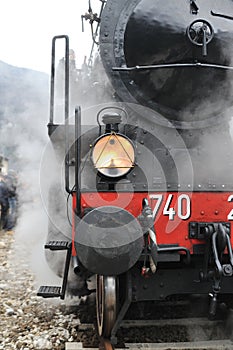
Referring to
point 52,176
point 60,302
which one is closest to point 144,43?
point 52,176

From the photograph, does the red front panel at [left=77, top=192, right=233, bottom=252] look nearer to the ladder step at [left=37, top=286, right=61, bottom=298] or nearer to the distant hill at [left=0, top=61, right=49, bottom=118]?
the ladder step at [left=37, top=286, right=61, bottom=298]

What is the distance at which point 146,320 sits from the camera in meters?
3.17

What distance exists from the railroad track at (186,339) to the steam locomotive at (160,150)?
0.19m

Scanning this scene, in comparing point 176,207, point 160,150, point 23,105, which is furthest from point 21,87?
point 176,207

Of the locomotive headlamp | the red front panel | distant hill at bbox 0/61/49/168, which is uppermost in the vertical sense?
distant hill at bbox 0/61/49/168

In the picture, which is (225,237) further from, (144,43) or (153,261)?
(144,43)

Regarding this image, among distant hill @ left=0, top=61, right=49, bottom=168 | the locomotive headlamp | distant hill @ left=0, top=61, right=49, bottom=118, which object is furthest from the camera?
distant hill @ left=0, top=61, right=49, bottom=118

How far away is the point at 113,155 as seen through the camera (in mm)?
2398

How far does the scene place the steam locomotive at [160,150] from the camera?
2418mm

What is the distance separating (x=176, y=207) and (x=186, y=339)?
972 millimetres

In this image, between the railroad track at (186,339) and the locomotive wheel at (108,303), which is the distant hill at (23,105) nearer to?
the railroad track at (186,339)

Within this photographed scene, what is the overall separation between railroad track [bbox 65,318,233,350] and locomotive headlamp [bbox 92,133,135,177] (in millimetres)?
986

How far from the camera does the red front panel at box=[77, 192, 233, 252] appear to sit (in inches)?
95.3

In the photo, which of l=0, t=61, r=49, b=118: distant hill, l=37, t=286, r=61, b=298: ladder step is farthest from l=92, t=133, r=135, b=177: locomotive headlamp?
l=0, t=61, r=49, b=118: distant hill
